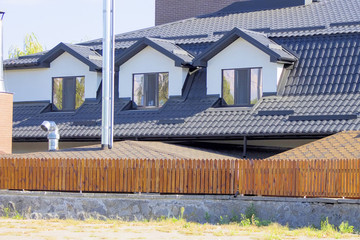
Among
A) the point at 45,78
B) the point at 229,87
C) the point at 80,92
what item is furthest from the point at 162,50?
the point at 45,78

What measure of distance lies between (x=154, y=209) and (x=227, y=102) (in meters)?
8.68

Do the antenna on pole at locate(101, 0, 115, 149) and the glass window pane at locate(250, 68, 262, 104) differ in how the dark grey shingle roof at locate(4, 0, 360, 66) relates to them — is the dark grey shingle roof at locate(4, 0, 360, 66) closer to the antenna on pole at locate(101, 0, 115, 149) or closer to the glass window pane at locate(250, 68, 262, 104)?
the glass window pane at locate(250, 68, 262, 104)

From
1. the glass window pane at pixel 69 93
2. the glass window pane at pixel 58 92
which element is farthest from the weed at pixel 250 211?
the glass window pane at pixel 58 92

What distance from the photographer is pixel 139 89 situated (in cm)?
3116

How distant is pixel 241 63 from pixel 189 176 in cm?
825

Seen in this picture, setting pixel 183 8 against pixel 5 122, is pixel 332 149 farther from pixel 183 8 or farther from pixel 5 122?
pixel 183 8

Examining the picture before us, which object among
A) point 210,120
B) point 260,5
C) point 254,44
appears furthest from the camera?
point 260,5

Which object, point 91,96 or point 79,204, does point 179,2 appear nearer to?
point 91,96

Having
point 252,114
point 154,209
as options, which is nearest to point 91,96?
point 252,114

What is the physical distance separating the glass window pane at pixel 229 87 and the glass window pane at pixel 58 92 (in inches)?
277

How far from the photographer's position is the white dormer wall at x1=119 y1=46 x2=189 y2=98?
30.4 m

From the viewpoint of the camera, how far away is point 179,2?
141 ft

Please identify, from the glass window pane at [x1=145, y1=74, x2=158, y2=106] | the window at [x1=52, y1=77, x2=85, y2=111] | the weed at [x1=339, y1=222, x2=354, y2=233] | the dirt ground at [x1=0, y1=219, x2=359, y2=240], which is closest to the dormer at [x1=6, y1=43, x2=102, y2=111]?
the window at [x1=52, y1=77, x2=85, y2=111]

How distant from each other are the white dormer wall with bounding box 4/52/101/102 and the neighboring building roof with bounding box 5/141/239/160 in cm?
578
